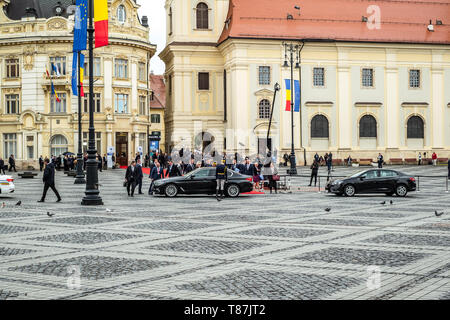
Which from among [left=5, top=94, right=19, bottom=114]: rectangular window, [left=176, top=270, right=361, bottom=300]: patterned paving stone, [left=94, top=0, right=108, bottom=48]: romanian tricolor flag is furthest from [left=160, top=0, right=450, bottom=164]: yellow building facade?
[left=176, top=270, right=361, bottom=300]: patterned paving stone

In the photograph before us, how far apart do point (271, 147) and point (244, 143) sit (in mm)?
2684

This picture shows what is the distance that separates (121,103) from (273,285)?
184 ft

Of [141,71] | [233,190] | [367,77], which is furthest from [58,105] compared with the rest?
[233,190]

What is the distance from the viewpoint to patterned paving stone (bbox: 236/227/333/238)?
48.4 feet

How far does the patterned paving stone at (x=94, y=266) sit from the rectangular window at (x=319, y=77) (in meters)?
56.5

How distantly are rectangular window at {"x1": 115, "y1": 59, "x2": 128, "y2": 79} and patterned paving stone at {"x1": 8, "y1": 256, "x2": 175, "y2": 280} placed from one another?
53.3m

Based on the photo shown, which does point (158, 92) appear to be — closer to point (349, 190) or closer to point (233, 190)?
point (233, 190)

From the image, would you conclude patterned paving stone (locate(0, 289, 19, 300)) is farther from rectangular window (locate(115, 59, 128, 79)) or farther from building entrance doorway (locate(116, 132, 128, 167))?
rectangular window (locate(115, 59, 128, 79))

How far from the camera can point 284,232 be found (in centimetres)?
1530

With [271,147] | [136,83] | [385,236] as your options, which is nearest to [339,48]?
[271,147]

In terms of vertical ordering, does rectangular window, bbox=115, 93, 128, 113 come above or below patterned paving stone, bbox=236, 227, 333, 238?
above

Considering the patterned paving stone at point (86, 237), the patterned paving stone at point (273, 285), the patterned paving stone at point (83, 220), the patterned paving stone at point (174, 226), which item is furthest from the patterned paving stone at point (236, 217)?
the patterned paving stone at point (273, 285)

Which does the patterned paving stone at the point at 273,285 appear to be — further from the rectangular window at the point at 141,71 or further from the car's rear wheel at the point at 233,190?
the rectangular window at the point at 141,71
